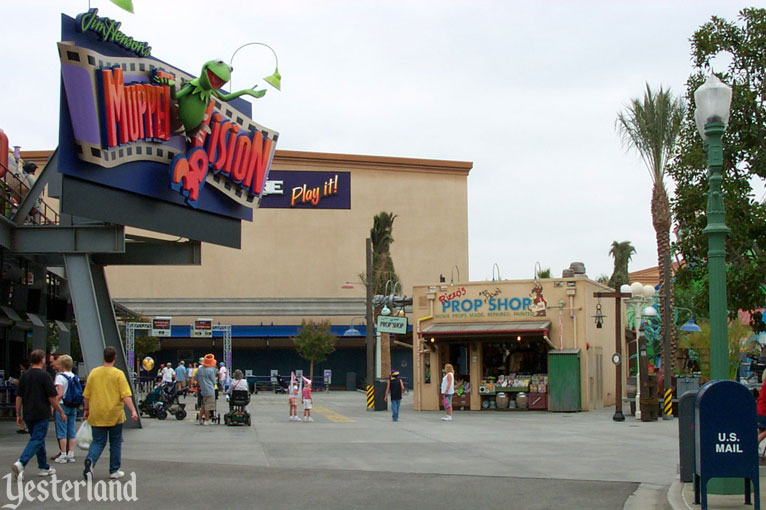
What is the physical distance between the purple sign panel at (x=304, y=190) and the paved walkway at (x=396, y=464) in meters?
41.4

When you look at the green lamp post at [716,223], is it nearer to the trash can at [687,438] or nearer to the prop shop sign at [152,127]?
the trash can at [687,438]

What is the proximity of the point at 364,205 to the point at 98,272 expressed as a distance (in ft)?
146

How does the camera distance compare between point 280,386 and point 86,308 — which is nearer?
point 86,308

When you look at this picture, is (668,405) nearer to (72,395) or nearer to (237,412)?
(237,412)

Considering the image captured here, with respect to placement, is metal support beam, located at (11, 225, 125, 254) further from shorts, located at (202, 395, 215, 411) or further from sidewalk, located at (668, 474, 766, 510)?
sidewalk, located at (668, 474, 766, 510)

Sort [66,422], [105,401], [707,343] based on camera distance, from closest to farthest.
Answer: [105,401], [66,422], [707,343]

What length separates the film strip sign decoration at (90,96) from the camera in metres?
18.6

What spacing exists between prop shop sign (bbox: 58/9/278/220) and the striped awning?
1070 centimetres

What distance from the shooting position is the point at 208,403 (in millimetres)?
24188

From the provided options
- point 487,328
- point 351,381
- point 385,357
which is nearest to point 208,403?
point 487,328

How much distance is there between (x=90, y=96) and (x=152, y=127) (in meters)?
1.99

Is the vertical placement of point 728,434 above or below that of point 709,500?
above

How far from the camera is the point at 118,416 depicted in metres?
11.2

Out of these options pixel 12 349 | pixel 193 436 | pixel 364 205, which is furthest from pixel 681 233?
pixel 364 205
